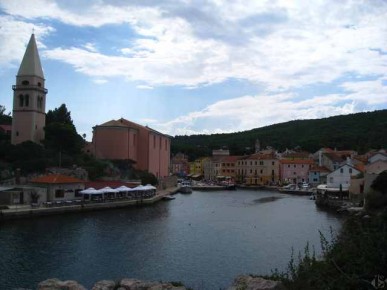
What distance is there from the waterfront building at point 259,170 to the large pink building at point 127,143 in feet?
77.2

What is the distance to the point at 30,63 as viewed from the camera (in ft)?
170

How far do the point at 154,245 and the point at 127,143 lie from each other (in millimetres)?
39158

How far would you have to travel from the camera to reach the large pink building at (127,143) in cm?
6244

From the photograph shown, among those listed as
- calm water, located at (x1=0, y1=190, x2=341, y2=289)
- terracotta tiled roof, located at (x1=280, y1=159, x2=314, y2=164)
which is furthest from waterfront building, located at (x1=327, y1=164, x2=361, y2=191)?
terracotta tiled roof, located at (x1=280, y1=159, x2=314, y2=164)

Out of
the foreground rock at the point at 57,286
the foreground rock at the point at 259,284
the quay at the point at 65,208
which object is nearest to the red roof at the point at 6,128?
the quay at the point at 65,208

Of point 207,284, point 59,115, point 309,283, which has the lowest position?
point 207,284

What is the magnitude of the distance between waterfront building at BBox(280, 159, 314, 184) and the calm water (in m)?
44.4

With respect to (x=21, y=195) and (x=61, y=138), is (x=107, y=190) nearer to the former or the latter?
(x=21, y=195)

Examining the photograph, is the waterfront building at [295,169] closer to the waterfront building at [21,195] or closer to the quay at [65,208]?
the quay at [65,208]

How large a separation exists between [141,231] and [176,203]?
19.9 m

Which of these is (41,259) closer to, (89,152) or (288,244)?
(288,244)

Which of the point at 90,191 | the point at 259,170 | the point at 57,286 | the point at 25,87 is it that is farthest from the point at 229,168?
the point at 57,286

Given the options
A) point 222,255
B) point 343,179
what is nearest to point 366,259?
point 222,255

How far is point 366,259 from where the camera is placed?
6902 millimetres
